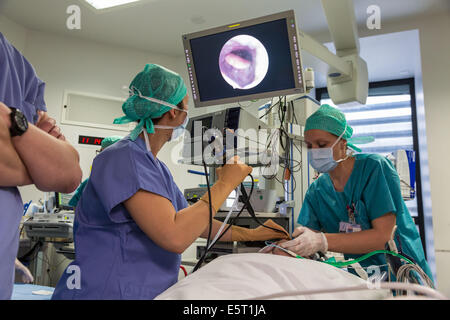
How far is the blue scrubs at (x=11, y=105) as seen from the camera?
67 cm

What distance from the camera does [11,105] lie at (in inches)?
29.8

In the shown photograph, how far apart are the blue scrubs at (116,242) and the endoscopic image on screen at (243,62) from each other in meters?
0.65

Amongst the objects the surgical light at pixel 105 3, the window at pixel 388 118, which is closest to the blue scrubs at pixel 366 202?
the surgical light at pixel 105 3

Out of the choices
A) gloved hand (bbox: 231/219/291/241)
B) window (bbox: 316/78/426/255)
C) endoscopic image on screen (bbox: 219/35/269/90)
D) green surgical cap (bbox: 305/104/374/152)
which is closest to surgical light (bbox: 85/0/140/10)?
endoscopic image on screen (bbox: 219/35/269/90)

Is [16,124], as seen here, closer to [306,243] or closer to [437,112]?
[306,243]

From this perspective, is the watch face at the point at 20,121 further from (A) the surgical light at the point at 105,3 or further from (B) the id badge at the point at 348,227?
(A) the surgical light at the point at 105,3

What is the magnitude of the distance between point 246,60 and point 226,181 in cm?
62

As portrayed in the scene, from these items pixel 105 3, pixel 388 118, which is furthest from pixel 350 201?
pixel 388 118

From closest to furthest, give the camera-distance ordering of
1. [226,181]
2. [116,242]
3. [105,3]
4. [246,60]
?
[116,242]
[226,181]
[246,60]
[105,3]

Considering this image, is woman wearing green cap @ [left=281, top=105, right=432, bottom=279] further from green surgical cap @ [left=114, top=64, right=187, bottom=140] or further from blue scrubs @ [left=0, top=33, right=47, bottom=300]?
blue scrubs @ [left=0, top=33, right=47, bottom=300]

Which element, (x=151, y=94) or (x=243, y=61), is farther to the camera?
(x=243, y=61)

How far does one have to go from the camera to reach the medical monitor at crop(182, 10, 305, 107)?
1413mm
